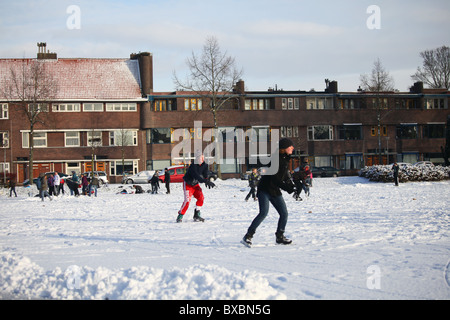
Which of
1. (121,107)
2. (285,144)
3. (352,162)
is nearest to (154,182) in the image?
(285,144)

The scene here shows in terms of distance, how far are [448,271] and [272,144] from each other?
49.8m

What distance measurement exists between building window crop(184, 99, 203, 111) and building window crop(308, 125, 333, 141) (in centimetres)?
1423

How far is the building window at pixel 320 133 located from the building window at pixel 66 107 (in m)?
28.4

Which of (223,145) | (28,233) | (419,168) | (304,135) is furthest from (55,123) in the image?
(28,233)

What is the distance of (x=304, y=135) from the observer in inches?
2269

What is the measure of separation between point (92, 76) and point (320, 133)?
2931cm

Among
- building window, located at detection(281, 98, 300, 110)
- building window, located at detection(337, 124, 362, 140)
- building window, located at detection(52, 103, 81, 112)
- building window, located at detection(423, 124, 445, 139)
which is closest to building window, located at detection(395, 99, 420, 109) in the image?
building window, located at detection(423, 124, 445, 139)

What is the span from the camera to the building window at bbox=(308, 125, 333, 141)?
57938 millimetres

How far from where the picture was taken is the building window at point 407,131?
199 feet

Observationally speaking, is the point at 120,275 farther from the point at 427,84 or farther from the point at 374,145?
the point at 427,84

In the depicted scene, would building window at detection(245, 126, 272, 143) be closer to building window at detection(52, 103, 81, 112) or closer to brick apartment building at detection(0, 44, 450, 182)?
brick apartment building at detection(0, 44, 450, 182)

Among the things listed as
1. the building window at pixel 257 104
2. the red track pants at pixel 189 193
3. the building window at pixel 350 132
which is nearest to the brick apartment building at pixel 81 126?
the building window at pixel 257 104

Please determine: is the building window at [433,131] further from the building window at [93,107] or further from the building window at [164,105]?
the building window at [93,107]

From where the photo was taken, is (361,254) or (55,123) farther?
(55,123)
